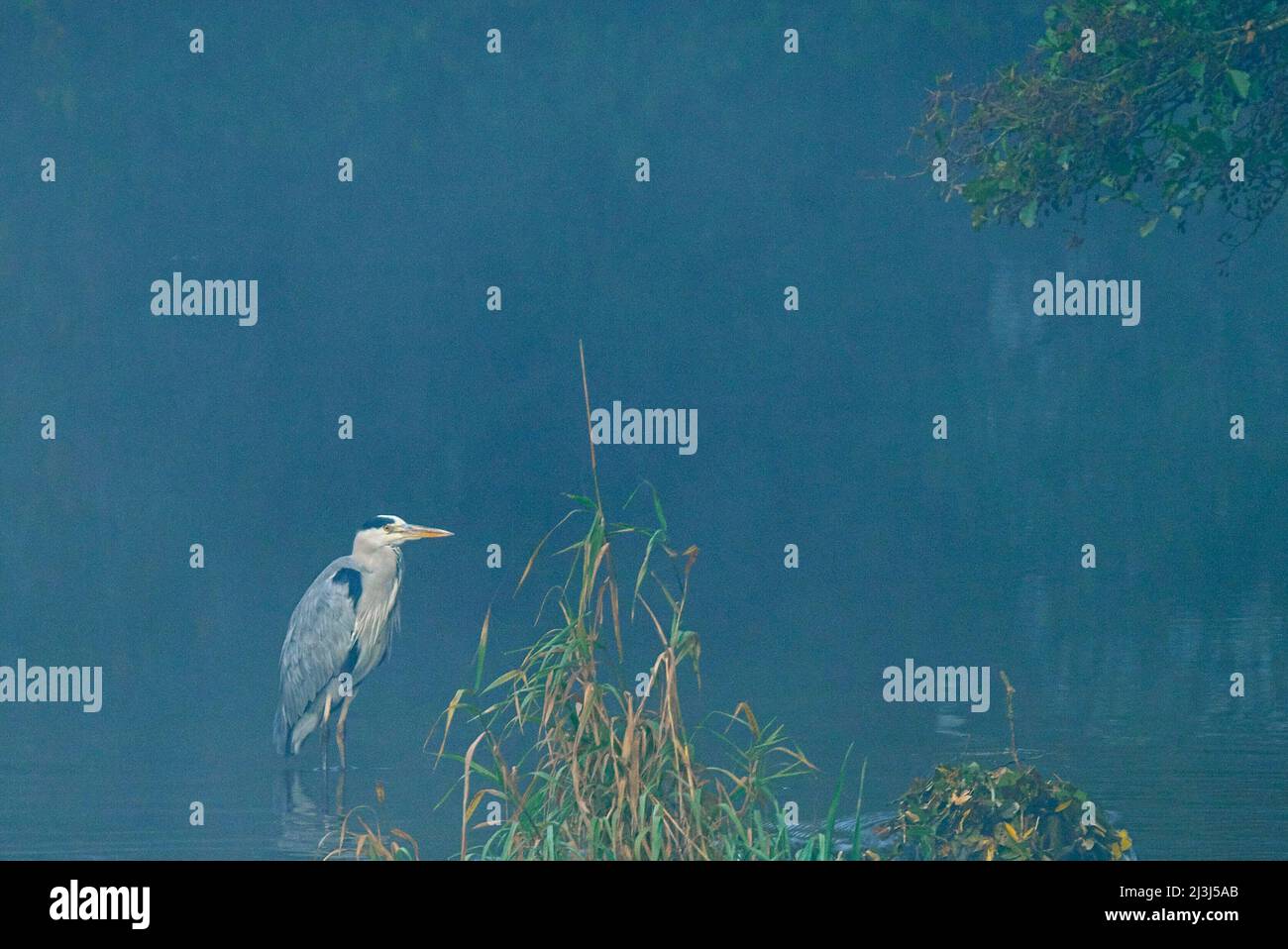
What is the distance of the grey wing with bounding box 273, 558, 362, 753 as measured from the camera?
6.88m

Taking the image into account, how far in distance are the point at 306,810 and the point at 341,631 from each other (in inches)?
27.7

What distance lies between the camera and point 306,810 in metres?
6.73

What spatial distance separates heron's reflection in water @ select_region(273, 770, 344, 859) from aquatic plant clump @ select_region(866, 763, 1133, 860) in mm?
2252

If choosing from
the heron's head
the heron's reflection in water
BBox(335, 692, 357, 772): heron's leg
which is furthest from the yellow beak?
the heron's reflection in water

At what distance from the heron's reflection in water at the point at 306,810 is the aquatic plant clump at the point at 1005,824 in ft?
7.39

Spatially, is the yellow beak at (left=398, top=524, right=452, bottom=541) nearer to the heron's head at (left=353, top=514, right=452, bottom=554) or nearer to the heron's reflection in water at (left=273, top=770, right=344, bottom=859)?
the heron's head at (left=353, top=514, right=452, bottom=554)

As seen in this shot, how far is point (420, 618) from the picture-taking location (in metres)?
7.76

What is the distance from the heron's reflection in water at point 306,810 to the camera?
6254mm

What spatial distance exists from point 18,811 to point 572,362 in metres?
3.13

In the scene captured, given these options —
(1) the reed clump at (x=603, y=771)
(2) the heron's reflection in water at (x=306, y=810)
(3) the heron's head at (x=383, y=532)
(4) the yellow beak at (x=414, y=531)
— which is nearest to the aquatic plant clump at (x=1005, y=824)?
(1) the reed clump at (x=603, y=771)

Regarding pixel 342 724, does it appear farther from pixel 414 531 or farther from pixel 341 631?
pixel 414 531

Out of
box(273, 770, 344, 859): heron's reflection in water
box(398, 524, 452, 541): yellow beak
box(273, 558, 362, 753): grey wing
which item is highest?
box(398, 524, 452, 541): yellow beak
